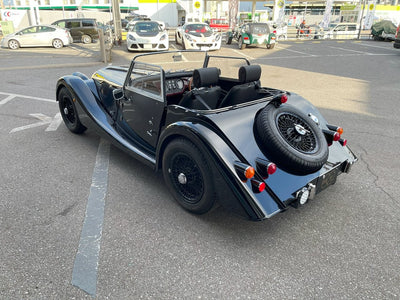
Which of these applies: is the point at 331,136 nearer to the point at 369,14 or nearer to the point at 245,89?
the point at 245,89

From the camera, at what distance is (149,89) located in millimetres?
3314

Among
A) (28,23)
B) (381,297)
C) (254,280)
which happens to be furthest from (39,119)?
(28,23)

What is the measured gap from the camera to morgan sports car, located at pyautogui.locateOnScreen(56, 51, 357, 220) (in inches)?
97.1

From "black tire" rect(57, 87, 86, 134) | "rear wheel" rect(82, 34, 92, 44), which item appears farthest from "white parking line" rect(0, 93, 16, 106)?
"rear wheel" rect(82, 34, 92, 44)

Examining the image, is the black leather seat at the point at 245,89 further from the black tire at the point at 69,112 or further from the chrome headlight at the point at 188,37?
the chrome headlight at the point at 188,37

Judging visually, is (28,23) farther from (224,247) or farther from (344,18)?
(344,18)

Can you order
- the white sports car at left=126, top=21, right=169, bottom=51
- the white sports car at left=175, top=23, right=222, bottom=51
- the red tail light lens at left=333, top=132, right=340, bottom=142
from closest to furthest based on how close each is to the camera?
the red tail light lens at left=333, top=132, right=340, bottom=142
the white sports car at left=126, top=21, right=169, bottom=51
the white sports car at left=175, top=23, right=222, bottom=51

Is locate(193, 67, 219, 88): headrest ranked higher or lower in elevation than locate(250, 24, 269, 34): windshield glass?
lower

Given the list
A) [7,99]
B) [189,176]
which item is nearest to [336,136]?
[189,176]

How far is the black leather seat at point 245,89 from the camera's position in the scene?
311 cm

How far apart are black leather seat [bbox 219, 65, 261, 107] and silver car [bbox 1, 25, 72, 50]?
17.0 meters

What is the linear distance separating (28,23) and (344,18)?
3719 centimetres

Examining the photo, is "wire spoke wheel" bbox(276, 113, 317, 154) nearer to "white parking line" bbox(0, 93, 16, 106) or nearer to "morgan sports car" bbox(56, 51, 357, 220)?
"morgan sports car" bbox(56, 51, 357, 220)

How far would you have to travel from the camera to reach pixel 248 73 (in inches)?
127
